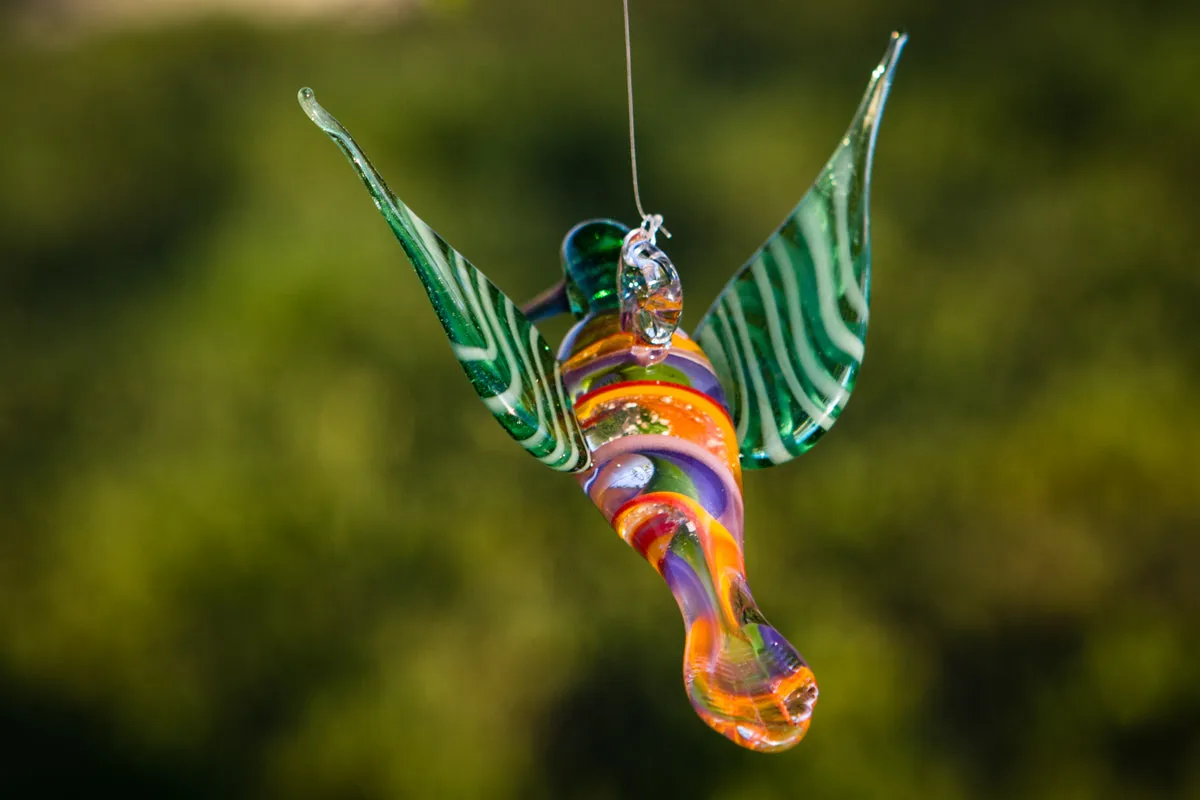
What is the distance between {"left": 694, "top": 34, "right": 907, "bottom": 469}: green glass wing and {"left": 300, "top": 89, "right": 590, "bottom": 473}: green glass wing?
128mm

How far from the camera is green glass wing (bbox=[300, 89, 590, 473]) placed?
1.68ft

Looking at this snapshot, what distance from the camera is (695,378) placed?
64 centimetres

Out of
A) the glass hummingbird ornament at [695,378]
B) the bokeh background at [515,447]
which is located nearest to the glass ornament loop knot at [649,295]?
the glass hummingbird ornament at [695,378]

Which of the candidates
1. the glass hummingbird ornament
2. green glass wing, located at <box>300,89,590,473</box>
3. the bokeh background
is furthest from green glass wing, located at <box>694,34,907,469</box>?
the bokeh background

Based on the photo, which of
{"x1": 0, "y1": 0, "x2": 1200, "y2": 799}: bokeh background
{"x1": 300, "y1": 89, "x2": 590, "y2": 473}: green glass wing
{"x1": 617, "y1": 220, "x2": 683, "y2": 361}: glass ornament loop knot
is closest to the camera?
{"x1": 300, "y1": 89, "x2": 590, "y2": 473}: green glass wing

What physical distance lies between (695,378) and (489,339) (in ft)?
0.42

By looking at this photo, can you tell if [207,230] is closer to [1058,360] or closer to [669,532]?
[1058,360]

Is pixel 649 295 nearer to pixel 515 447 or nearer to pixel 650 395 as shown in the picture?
pixel 650 395

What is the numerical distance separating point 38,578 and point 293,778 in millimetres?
379

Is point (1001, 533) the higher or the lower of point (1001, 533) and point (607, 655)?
the higher

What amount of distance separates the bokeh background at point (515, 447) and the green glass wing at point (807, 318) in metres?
0.90

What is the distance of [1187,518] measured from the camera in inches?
62.5

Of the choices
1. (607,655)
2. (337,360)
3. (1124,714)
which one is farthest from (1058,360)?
Result: (337,360)

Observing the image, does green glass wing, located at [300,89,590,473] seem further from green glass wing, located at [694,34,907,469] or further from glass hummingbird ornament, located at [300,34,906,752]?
green glass wing, located at [694,34,907,469]
